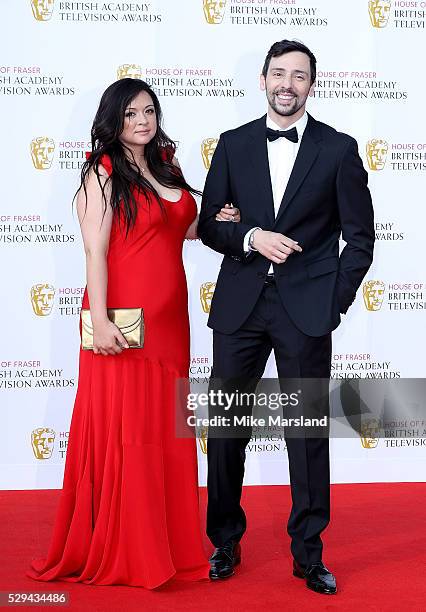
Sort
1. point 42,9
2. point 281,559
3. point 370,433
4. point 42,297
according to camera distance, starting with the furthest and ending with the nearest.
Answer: point 370,433 → point 42,297 → point 42,9 → point 281,559

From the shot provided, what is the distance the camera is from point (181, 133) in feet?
14.5

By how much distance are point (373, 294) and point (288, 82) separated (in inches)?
72.2

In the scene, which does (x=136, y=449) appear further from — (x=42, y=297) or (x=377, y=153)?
(x=377, y=153)

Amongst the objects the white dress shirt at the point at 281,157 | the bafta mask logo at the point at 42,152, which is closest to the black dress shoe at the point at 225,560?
the white dress shirt at the point at 281,157

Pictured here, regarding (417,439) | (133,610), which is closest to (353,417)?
(417,439)

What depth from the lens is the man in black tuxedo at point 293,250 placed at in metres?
2.93

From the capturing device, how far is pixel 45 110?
170 inches

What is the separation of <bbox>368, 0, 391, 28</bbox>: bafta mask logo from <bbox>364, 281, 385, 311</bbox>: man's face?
1278mm

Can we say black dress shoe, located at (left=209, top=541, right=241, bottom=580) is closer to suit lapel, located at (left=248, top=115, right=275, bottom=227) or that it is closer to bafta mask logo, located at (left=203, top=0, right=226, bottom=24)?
suit lapel, located at (left=248, top=115, right=275, bottom=227)

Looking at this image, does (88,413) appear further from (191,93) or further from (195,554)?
(191,93)

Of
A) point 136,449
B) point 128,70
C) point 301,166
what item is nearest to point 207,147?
point 128,70

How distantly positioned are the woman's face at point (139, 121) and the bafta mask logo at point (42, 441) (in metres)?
1.92

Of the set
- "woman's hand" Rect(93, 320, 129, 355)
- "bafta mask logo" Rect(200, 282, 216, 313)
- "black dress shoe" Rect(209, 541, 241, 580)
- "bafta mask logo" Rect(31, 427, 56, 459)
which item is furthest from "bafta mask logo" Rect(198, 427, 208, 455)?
"woman's hand" Rect(93, 320, 129, 355)

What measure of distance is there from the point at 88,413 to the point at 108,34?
6.88ft
